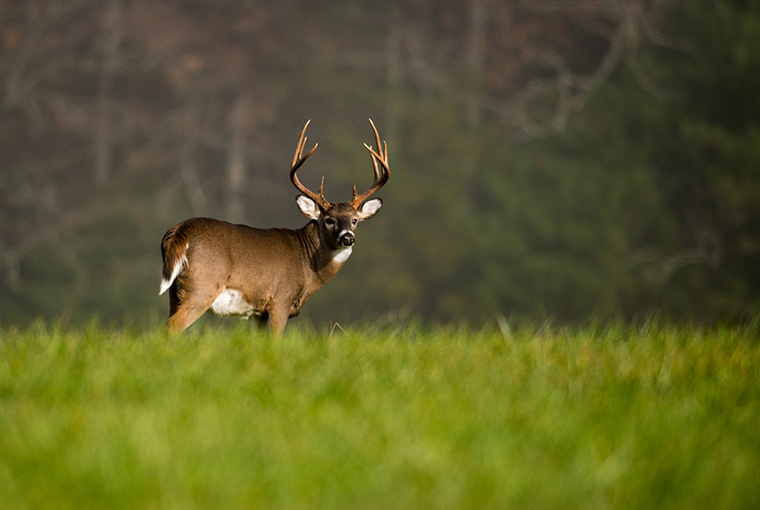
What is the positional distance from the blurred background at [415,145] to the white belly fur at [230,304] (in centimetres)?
1183

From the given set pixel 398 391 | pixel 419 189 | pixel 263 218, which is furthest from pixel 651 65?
pixel 398 391

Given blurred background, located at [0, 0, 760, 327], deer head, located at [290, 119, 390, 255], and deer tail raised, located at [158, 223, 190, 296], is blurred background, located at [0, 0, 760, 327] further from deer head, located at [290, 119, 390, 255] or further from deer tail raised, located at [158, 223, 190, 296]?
deer tail raised, located at [158, 223, 190, 296]

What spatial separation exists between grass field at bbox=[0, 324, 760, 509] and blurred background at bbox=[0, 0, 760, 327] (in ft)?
42.9

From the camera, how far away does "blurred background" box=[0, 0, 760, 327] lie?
17.2m

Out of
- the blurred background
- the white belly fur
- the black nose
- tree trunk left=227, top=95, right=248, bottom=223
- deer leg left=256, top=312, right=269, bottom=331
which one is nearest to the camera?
the white belly fur

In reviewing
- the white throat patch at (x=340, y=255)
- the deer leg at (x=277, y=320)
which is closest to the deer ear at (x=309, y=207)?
the white throat patch at (x=340, y=255)

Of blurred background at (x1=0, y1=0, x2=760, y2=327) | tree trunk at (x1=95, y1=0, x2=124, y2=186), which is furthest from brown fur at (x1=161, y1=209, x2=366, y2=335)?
tree trunk at (x1=95, y1=0, x2=124, y2=186)

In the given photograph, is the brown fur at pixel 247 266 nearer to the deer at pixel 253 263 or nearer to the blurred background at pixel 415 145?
the deer at pixel 253 263

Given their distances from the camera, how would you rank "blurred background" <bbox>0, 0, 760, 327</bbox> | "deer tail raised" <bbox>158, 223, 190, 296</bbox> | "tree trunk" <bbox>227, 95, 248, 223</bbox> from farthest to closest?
1. "tree trunk" <bbox>227, 95, 248, 223</bbox>
2. "blurred background" <bbox>0, 0, 760, 327</bbox>
3. "deer tail raised" <bbox>158, 223, 190, 296</bbox>

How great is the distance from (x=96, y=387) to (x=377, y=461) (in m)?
1.11

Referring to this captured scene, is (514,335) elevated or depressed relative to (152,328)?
depressed

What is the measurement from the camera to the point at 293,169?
5.74 m

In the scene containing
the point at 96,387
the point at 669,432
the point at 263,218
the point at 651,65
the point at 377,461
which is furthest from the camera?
the point at 263,218

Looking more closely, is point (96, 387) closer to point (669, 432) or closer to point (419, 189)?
point (669, 432)
